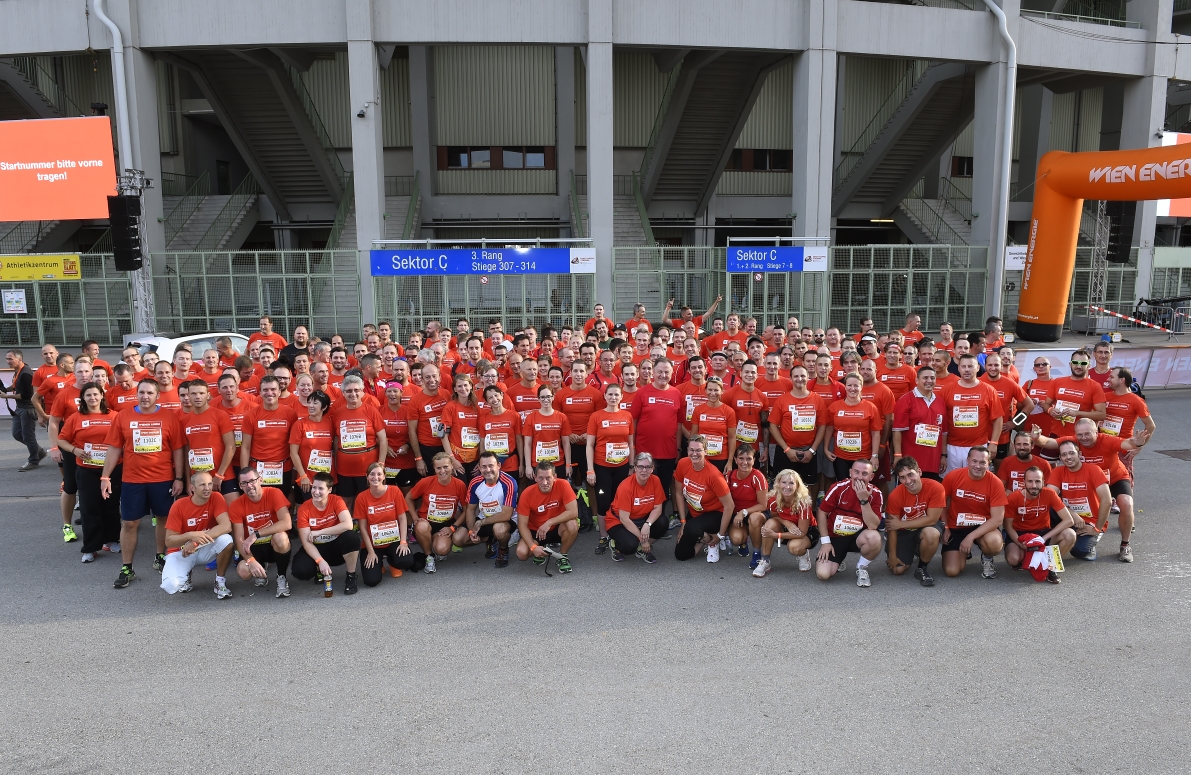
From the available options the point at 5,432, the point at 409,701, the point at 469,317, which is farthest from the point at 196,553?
the point at 469,317

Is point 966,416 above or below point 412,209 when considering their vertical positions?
below

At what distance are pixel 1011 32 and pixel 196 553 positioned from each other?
23.4 meters

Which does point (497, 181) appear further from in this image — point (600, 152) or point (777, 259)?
point (777, 259)

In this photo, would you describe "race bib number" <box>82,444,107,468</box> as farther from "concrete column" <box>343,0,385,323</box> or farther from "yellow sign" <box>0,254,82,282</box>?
"yellow sign" <box>0,254,82,282</box>

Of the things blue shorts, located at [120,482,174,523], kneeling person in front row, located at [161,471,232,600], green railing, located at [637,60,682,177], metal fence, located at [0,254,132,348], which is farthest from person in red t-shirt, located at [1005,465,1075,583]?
metal fence, located at [0,254,132,348]

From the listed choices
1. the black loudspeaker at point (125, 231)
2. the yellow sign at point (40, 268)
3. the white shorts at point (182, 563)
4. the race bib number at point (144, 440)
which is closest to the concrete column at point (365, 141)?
the black loudspeaker at point (125, 231)

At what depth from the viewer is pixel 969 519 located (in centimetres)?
714

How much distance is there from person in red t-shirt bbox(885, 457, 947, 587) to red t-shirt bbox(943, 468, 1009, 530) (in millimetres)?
139

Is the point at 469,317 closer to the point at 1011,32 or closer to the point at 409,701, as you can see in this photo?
the point at 409,701

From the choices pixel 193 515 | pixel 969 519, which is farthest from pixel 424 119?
pixel 969 519

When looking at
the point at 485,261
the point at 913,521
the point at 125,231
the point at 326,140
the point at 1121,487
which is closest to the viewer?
the point at 913,521

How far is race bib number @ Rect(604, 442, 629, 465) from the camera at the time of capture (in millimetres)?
8219

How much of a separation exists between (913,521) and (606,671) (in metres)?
3.30

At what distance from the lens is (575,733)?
15.5ft
